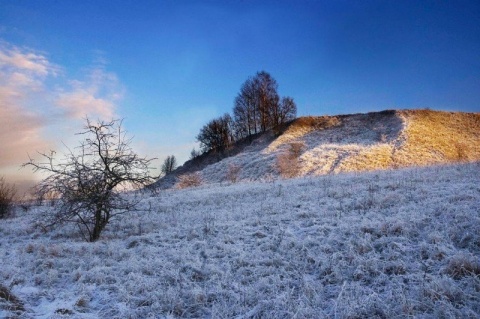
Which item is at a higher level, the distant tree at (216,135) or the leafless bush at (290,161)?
the distant tree at (216,135)

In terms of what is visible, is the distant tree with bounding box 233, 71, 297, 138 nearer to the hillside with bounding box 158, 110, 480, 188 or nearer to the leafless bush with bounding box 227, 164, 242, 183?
the hillside with bounding box 158, 110, 480, 188

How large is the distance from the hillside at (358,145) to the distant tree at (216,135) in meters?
2.15

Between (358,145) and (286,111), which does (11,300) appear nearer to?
(358,145)

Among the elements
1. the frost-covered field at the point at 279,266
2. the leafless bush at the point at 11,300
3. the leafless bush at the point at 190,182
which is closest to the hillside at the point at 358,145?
the leafless bush at the point at 190,182

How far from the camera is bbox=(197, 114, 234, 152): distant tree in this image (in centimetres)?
5553

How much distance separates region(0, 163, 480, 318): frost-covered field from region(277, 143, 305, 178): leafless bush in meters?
20.3

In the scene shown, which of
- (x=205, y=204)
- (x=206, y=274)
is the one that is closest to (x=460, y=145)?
(x=205, y=204)

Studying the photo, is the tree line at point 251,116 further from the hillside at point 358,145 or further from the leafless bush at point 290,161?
the leafless bush at point 290,161

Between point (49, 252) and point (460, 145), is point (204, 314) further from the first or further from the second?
point (460, 145)

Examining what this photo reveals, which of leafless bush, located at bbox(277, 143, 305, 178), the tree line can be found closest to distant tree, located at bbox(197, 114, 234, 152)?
the tree line

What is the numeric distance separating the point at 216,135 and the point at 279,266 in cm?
4991

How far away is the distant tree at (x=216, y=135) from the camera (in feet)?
182

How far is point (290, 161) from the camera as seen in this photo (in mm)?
34781

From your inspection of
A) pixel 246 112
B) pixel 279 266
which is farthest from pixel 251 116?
pixel 279 266
